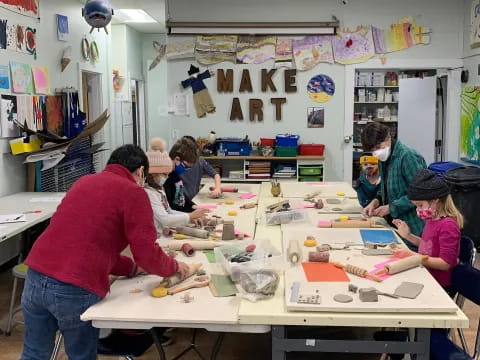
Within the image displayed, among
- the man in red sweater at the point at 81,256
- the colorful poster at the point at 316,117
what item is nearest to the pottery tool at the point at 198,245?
the man in red sweater at the point at 81,256

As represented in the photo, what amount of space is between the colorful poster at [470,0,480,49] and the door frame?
380 mm

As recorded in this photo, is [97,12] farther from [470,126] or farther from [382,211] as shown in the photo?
[470,126]

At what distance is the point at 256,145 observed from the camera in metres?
6.78

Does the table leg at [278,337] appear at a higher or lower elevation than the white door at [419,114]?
lower

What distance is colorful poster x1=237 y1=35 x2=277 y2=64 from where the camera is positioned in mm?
6684

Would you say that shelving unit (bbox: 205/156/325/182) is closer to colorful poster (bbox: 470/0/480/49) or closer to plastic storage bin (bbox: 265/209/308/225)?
colorful poster (bbox: 470/0/480/49)

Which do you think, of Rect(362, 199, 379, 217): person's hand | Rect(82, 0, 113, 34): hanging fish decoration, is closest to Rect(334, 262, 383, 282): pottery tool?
Rect(362, 199, 379, 217): person's hand

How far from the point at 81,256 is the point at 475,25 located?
5761 millimetres

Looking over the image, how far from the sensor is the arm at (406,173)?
313cm

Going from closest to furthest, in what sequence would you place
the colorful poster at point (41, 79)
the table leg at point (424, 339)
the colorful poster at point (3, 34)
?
the table leg at point (424, 339)
the colorful poster at point (3, 34)
the colorful poster at point (41, 79)

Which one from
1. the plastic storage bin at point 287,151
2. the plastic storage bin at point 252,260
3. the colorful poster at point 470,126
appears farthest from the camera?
the plastic storage bin at point 287,151

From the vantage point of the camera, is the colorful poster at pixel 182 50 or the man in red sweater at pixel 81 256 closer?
the man in red sweater at pixel 81 256

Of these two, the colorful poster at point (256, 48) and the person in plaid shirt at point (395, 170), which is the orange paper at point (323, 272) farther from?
the colorful poster at point (256, 48)

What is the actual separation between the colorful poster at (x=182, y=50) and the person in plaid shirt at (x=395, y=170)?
12.7ft
